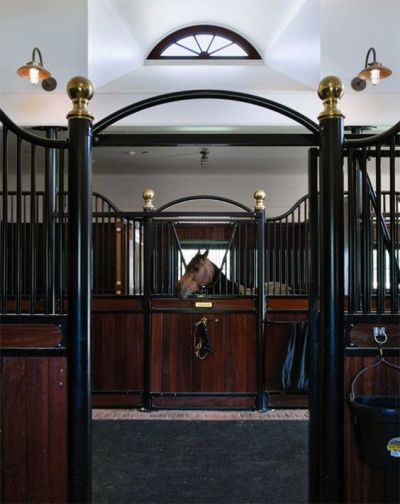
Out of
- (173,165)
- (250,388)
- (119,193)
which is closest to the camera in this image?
(250,388)

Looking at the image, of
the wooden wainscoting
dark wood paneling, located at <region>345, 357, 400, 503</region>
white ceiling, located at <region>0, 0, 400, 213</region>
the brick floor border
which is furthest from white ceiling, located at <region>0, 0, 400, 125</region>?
dark wood paneling, located at <region>345, 357, 400, 503</region>

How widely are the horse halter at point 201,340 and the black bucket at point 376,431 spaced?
2040 mm

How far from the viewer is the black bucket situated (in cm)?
141

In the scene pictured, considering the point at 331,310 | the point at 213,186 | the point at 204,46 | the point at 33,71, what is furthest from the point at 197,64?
the point at 331,310

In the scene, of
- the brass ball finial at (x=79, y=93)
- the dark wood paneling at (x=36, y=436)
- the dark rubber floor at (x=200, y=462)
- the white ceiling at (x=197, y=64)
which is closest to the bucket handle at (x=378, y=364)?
the dark rubber floor at (x=200, y=462)

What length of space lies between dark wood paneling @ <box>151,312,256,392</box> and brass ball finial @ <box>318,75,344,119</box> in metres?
2.27

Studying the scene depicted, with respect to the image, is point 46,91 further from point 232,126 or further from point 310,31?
point 310,31

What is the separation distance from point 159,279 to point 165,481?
1.83m

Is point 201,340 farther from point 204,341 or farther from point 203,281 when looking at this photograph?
point 203,281

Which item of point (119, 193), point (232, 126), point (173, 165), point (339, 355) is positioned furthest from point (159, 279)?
point (119, 193)

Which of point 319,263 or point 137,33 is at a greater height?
point 137,33

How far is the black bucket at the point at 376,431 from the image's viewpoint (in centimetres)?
141

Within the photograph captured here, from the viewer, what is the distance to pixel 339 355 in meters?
1.51

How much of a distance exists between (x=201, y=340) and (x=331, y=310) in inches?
83.4
